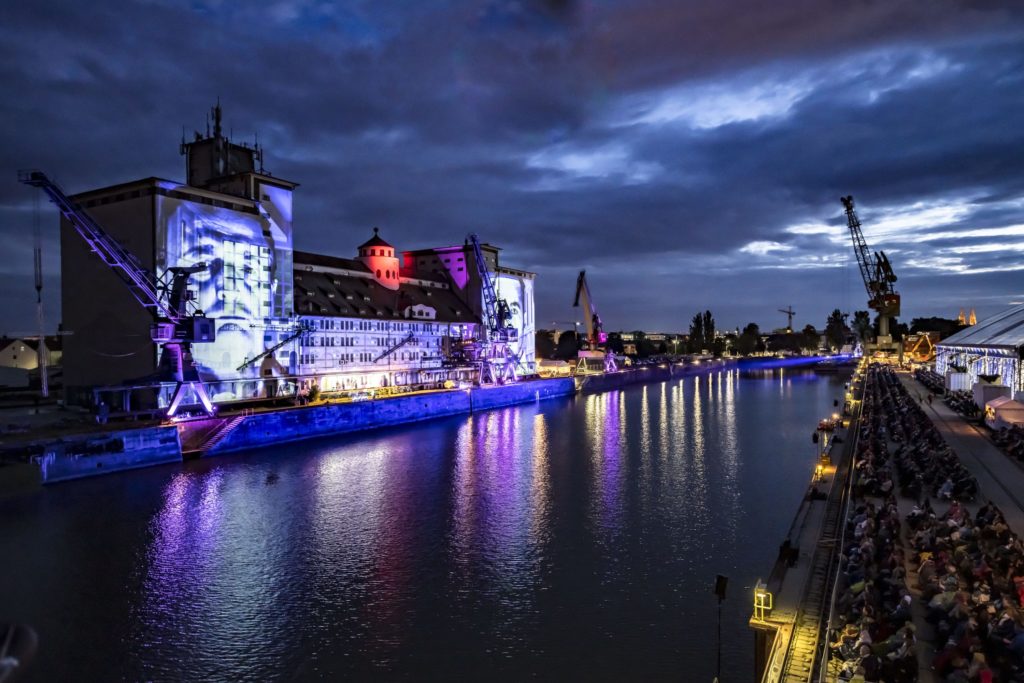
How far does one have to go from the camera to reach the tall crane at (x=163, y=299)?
143 feet

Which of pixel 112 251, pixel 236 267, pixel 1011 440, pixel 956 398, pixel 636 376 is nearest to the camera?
pixel 1011 440

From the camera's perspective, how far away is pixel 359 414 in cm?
5628

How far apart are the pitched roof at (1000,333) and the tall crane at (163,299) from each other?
59.1 metres

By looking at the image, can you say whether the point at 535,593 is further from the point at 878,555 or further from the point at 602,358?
the point at 602,358

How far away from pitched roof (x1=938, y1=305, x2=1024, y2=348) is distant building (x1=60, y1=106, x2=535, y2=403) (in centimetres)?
5535

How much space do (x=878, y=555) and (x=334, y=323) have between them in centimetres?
5426

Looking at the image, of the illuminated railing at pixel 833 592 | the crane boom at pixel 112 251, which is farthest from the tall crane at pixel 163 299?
the illuminated railing at pixel 833 592

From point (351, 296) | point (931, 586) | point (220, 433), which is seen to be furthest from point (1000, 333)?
point (220, 433)

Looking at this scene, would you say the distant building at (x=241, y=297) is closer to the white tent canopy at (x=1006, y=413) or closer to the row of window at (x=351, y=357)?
the row of window at (x=351, y=357)

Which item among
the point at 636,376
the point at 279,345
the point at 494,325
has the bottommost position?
the point at 636,376

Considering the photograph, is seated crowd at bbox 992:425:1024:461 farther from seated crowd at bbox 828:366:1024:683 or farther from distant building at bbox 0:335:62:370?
distant building at bbox 0:335:62:370

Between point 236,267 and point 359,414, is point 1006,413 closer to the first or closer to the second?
point 359,414

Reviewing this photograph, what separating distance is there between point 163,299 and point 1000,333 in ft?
227

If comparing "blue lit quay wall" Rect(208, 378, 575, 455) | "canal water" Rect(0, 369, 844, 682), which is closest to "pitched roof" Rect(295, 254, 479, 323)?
"blue lit quay wall" Rect(208, 378, 575, 455)
